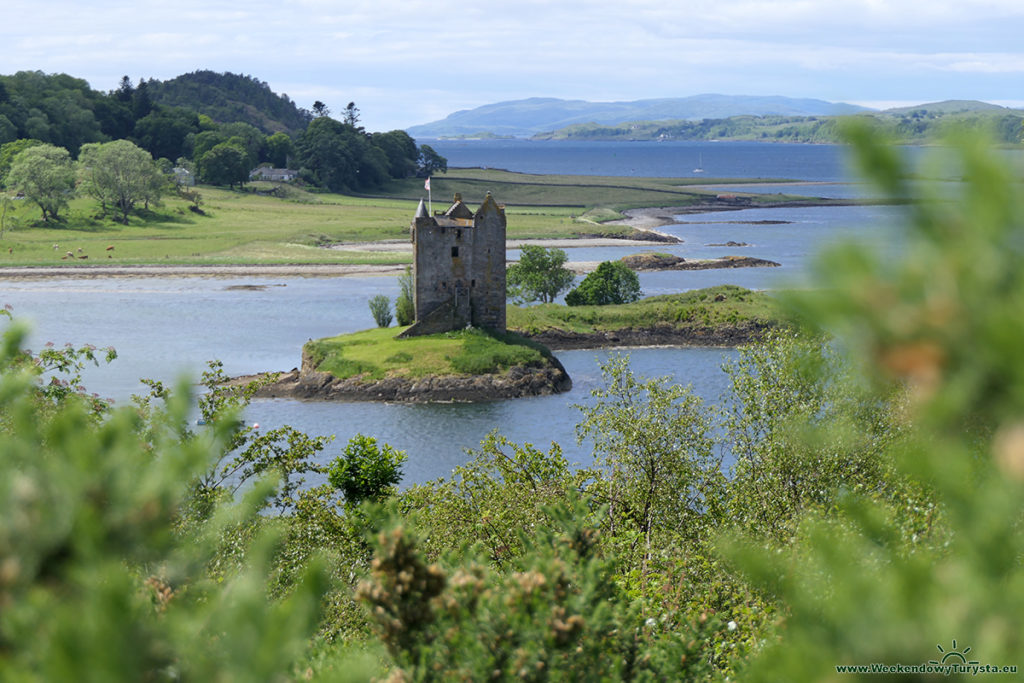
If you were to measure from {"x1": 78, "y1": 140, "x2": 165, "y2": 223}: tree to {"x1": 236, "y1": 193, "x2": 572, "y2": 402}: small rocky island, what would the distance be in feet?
349

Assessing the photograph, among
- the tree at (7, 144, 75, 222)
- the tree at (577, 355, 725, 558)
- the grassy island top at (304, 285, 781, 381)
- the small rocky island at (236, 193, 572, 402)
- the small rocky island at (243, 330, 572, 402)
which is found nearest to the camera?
the tree at (577, 355, 725, 558)

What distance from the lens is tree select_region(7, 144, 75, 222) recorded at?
167 meters

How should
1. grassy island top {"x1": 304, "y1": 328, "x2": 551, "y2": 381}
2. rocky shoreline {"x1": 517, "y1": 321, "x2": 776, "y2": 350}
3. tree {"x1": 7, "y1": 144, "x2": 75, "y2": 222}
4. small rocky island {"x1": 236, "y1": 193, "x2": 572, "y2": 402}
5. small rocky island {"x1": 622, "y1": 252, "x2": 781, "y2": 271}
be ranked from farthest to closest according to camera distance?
tree {"x1": 7, "y1": 144, "x2": 75, "y2": 222} → small rocky island {"x1": 622, "y1": 252, "x2": 781, "y2": 271} → rocky shoreline {"x1": 517, "y1": 321, "x2": 776, "y2": 350} → grassy island top {"x1": 304, "y1": 328, "x2": 551, "y2": 381} → small rocky island {"x1": 236, "y1": 193, "x2": 572, "y2": 402}


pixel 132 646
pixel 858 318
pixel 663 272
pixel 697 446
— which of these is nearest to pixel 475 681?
pixel 132 646

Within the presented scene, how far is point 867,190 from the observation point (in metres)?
5.83

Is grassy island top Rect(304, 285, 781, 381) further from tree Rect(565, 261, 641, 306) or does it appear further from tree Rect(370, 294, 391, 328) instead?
tree Rect(565, 261, 641, 306)

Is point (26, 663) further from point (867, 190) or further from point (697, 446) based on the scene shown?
point (697, 446)

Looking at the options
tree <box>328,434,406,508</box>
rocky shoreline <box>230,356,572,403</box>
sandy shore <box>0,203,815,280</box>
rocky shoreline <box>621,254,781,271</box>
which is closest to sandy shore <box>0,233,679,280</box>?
sandy shore <box>0,203,815,280</box>

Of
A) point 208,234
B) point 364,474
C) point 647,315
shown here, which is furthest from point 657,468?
point 208,234

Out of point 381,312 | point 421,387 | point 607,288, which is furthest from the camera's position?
point 607,288

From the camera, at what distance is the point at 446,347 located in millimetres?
83125

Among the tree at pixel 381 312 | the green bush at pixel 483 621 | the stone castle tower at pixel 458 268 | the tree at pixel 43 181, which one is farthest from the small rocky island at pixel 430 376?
the tree at pixel 43 181

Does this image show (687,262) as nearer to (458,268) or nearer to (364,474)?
(458,268)

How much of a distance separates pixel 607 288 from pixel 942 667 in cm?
10527
